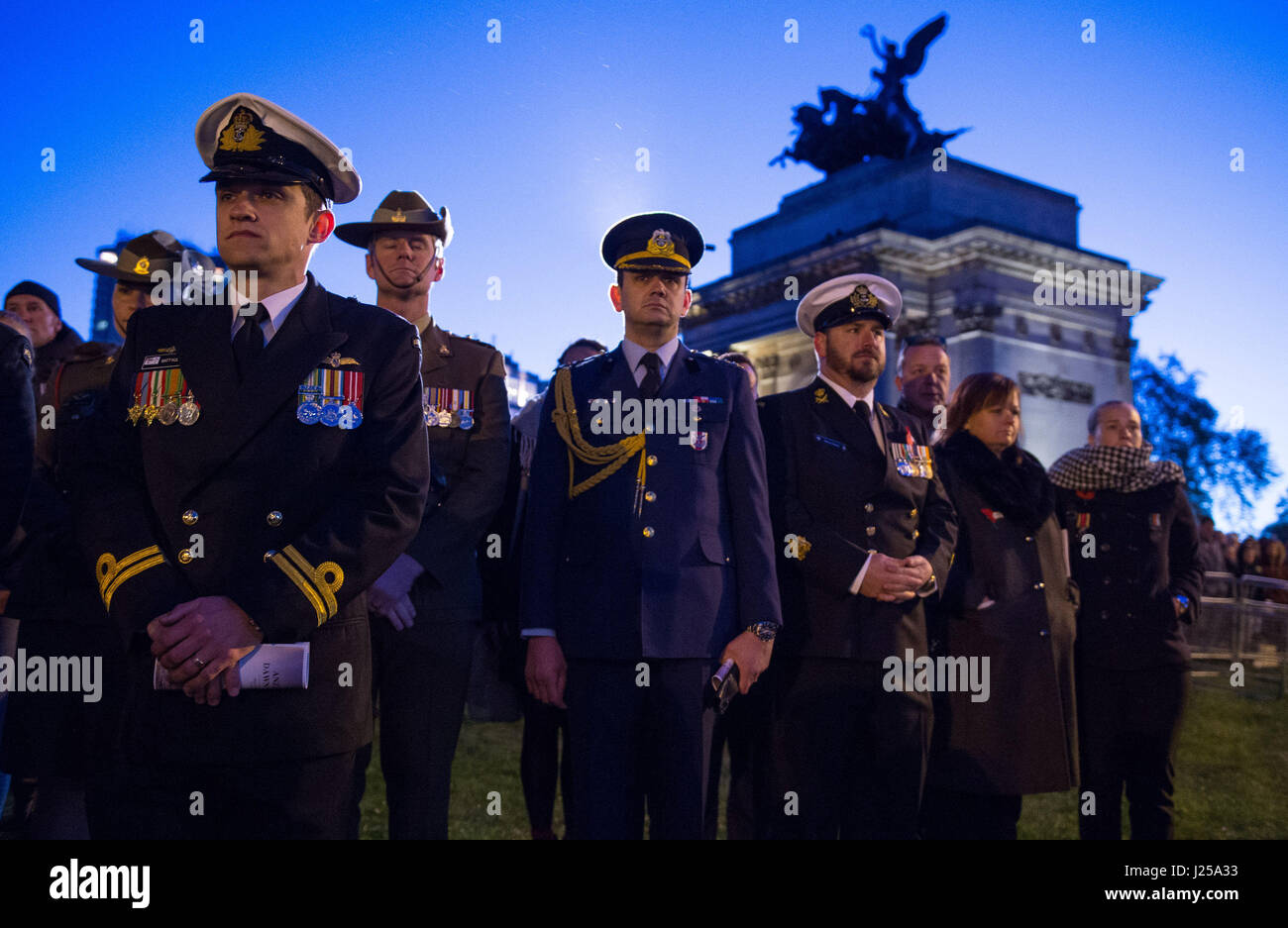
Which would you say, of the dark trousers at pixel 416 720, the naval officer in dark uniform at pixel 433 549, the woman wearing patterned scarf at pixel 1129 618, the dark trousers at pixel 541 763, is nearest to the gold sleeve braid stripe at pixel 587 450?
the naval officer in dark uniform at pixel 433 549

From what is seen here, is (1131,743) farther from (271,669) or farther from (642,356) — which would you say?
(271,669)

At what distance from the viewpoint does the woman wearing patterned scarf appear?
177 inches

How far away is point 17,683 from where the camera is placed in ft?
12.3

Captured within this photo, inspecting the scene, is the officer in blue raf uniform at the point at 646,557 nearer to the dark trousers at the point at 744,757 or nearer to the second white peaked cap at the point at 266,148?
the dark trousers at the point at 744,757

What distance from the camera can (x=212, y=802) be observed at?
2.24 metres

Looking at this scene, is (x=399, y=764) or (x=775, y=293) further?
(x=775, y=293)

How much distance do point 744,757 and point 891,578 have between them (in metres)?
1.38

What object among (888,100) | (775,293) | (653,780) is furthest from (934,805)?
(888,100)

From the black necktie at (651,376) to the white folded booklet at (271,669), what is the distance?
157 cm

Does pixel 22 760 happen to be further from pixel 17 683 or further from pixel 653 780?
pixel 653 780

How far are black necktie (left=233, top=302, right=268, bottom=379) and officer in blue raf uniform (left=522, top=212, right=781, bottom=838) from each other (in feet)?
3.79

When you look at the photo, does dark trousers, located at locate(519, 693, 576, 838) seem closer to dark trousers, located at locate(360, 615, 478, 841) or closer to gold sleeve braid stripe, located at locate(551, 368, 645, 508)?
dark trousers, located at locate(360, 615, 478, 841)

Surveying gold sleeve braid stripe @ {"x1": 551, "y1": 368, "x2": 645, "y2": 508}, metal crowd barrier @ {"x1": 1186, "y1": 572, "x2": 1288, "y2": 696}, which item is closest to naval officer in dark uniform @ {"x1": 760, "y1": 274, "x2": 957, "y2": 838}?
gold sleeve braid stripe @ {"x1": 551, "y1": 368, "x2": 645, "y2": 508}
